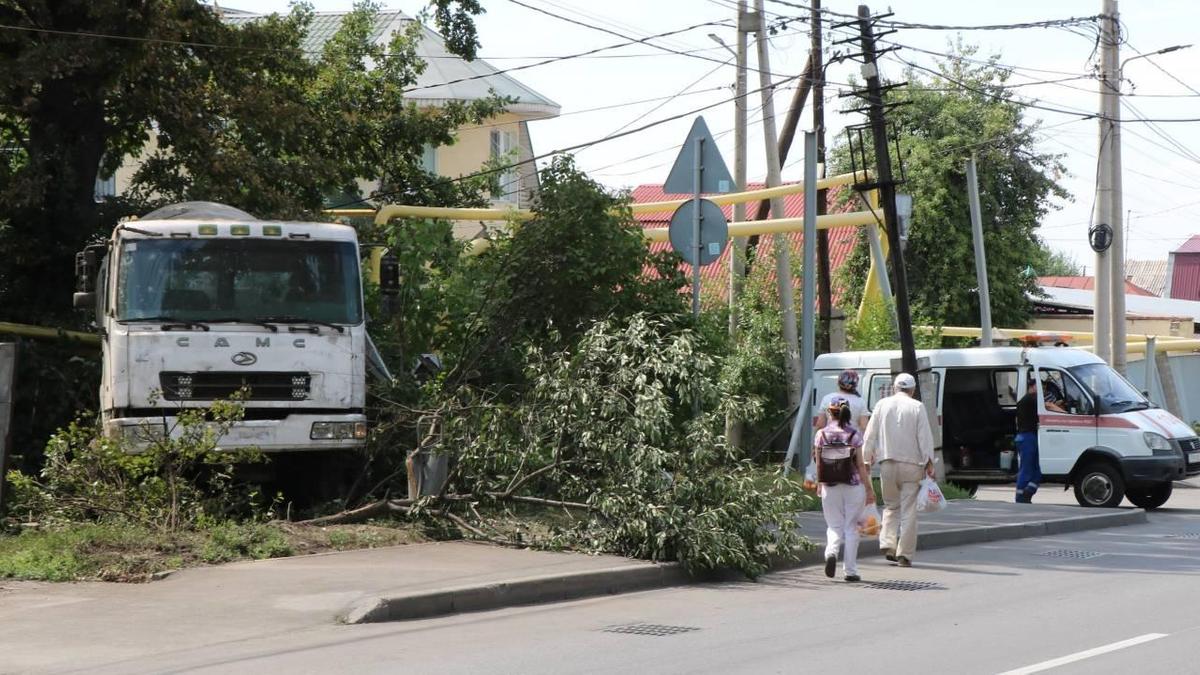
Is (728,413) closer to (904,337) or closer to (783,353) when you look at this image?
(904,337)

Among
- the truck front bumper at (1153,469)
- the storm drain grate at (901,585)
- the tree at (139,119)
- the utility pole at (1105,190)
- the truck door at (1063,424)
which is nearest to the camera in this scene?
the storm drain grate at (901,585)

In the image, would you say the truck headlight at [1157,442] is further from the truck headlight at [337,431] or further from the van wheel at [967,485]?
the truck headlight at [337,431]

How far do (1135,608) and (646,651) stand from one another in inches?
154

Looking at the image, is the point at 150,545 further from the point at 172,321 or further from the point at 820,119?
the point at 820,119

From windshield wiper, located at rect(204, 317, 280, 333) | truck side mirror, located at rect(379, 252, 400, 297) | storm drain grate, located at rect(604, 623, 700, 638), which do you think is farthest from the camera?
truck side mirror, located at rect(379, 252, 400, 297)

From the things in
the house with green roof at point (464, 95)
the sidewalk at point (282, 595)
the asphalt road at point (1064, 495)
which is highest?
the house with green roof at point (464, 95)

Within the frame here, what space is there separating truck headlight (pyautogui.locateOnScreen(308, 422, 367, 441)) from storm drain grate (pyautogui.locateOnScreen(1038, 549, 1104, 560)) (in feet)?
22.2

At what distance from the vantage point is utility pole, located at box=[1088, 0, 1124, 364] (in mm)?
27016

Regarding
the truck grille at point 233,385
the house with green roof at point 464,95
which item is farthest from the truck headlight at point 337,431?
the house with green roof at point 464,95

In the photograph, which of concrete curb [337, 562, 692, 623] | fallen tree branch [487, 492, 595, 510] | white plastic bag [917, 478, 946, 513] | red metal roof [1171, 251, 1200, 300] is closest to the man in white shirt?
white plastic bag [917, 478, 946, 513]

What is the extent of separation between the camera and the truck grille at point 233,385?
44.0ft

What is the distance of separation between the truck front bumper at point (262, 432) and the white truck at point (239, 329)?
0.01 meters

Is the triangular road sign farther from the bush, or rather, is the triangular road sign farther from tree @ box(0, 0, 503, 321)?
tree @ box(0, 0, 503, 321)

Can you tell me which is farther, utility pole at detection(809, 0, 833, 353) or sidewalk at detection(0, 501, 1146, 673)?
utility pole at detection(809, 0, 833, 353)
